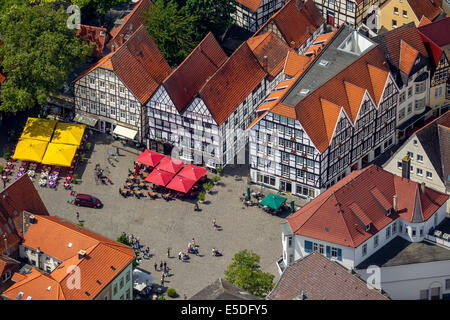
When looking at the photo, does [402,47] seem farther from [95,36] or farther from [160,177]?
[95,36]

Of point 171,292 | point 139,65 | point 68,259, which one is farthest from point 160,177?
point 68,259

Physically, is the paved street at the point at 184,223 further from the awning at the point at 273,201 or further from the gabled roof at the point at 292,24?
the gabled roof at the point at 292,24

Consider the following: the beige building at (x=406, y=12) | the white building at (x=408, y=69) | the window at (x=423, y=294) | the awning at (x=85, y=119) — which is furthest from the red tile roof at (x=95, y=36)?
the window at (x=423, y=294)

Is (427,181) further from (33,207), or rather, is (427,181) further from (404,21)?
(33,207)

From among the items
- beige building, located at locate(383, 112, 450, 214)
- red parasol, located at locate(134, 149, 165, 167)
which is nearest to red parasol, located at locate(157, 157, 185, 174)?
red parasol, located at locate(134, 149, 165, 167)

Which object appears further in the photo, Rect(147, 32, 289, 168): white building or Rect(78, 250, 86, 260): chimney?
Rect(147, 32, 289, 168): white building

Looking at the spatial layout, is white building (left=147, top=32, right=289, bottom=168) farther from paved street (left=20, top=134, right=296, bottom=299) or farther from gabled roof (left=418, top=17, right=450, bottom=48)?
gabled roof (left=418, top=17, right=450, bottom=48)
